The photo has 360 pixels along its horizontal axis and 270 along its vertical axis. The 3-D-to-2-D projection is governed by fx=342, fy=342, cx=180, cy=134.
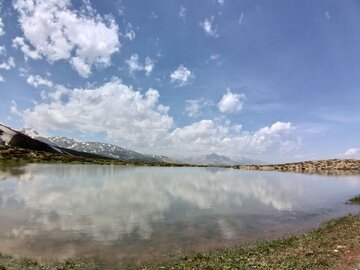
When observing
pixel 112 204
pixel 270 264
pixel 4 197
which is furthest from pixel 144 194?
pixel 270 264

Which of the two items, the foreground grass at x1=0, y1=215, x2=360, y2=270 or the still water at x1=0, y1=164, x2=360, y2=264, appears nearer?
the foreground grass at x1=0, y1=215, x2=360, y2=270

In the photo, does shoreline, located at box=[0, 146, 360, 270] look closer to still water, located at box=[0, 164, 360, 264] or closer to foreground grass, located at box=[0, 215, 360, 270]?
foreground grass, located at box=[0, 215, 360, 270]

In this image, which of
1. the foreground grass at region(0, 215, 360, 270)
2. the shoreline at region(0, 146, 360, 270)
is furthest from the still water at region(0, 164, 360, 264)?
the foreground grass at region(0, 215, 360, 270)

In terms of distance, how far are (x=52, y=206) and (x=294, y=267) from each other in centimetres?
3887

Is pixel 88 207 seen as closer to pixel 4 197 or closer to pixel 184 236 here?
pixel 4 197

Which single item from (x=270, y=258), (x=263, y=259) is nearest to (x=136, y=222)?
(x=263, y=259)

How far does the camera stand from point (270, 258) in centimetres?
2723

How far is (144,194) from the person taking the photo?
7200 centimetres

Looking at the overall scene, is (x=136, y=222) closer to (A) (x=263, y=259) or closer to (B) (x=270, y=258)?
(A) (x=263, y=259)

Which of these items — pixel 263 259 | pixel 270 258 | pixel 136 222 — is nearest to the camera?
pixel 263 259

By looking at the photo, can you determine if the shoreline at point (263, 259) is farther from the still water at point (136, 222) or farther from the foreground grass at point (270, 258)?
the still water at point (136, 222)

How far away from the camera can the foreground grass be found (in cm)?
2486

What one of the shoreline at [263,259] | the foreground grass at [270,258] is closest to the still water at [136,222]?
the shoreline at [263,259]

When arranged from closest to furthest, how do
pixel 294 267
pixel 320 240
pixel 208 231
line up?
pixel 294 267 < pixel 320 240 < pixel 208 231
